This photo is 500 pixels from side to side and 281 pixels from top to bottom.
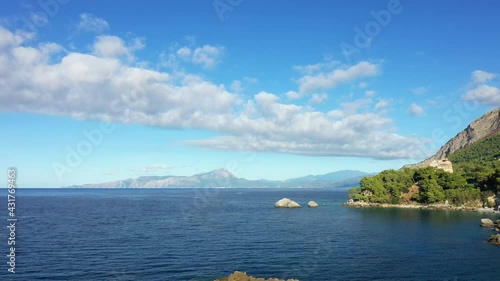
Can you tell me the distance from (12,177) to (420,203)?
17471cm

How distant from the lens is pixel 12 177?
41125mm

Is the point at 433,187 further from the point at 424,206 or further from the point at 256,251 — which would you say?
the point at 256,251

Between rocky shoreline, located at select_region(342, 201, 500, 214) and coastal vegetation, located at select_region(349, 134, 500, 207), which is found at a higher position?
coastal vegetation, located at select_region(349, 134, 500, 207)

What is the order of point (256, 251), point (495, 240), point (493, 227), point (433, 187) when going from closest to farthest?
point (256, 251)
point (495, 240)
point (493, 227)
point (433, 187)

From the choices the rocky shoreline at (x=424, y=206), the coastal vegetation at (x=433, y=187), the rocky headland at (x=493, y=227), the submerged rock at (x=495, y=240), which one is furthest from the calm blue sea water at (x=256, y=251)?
the coastal vegetation at (x=433, y=187)

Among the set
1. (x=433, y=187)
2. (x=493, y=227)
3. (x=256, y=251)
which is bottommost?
(x=256, y=251)

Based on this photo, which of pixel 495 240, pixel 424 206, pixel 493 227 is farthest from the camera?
pixel 424 206

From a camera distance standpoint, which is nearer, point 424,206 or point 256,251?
point 256,251

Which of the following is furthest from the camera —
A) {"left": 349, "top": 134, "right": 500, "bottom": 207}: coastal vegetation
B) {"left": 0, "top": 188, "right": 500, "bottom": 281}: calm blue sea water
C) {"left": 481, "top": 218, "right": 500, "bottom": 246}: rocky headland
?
{"left": 349, "top": 134, "right": 500, "bottom": 207}: coastal vegetation

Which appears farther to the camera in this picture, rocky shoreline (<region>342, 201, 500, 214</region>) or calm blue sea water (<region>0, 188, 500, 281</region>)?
rocky shoreline (<region>342, 201, 500, 214</region>)

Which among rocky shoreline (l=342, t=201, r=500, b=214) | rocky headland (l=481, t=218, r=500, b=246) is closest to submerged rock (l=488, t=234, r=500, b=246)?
rocky headland (l=481, t=218, r=500, b=246)

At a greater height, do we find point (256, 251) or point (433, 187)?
point (433, 187)

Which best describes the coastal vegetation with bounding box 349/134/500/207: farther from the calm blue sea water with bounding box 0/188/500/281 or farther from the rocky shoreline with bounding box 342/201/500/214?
the calm blue sea water with bounding box 0/188/500/281

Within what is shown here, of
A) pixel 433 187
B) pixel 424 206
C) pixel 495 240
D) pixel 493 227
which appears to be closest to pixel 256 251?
pixel 495 240
